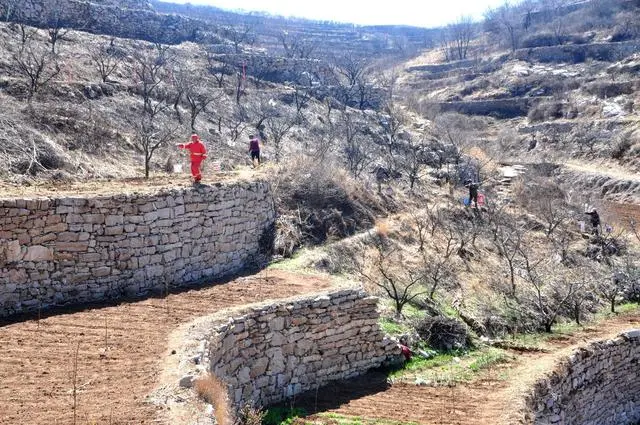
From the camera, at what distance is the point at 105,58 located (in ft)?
98.4

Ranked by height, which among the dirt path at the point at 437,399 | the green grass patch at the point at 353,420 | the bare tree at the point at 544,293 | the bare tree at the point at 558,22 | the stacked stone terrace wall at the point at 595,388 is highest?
the bare tree at the point at 558,22

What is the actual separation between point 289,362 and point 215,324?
175 cm

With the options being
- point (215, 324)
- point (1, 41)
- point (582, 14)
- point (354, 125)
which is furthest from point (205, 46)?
point (582, 14)

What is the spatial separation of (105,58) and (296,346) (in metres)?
23.9

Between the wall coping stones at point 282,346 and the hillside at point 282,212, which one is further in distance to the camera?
the hillside at point 282,212

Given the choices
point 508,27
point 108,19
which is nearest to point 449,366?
point 108,19

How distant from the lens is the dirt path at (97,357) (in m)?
6.59

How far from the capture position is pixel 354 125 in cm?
3234

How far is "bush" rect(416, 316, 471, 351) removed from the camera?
43.7 ft

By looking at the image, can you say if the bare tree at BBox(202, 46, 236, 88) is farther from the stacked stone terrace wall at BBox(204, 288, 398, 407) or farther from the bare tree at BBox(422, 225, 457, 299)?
the stacked stone terrace wall at BBox(204, 288, 398, 407)

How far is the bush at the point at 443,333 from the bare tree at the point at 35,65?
43.3 ft

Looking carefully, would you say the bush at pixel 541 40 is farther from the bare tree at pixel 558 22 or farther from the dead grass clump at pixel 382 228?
the dead grass clump at pixel 382 228

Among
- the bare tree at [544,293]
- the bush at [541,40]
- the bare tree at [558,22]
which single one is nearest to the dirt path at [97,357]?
the bare tree at [544,293]

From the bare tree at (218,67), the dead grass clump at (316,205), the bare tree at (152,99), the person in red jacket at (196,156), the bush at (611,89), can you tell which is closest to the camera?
the person in red jacket at (196,156)
